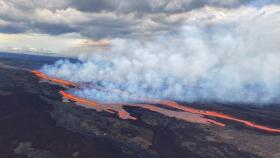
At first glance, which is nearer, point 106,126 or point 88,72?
point 106,126

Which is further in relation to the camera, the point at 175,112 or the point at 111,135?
the point at 175,112

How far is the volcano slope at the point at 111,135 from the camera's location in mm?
59750

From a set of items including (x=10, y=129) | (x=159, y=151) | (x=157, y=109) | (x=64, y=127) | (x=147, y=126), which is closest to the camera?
(x=159, y=151)

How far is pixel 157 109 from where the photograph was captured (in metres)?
106

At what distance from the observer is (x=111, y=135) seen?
69.9 metres

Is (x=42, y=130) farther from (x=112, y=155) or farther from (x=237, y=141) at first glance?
(x=237, y=141)

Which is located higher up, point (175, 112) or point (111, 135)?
point (175, 112)

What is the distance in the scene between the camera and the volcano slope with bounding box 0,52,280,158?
196ft

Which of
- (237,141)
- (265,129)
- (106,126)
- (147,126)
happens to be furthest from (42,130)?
(265,129)

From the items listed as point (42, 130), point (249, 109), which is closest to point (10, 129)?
point (42, 130)

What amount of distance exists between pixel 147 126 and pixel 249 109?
2462 inches

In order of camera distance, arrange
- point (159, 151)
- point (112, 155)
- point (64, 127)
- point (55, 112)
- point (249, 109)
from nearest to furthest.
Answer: point (112, 155)
point (159, 151)
point (64, 127)
point (55, 112)
point (249, 109)

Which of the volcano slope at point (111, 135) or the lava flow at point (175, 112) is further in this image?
the lava flow at point (175, 112)

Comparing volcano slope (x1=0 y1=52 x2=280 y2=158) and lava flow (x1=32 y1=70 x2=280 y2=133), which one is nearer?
volcano slope (x1=0 y1=52 x2=280 y2=158)
